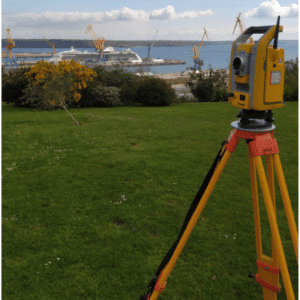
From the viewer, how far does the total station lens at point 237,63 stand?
8.44 ft

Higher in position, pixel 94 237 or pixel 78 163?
pixel 78 163

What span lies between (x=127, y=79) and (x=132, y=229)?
91.7 feet

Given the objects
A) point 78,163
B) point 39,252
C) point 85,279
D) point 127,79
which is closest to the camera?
point 85,279

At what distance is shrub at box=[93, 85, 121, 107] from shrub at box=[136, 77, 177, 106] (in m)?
2.94

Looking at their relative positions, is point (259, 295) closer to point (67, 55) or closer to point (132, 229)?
point (132, 229)

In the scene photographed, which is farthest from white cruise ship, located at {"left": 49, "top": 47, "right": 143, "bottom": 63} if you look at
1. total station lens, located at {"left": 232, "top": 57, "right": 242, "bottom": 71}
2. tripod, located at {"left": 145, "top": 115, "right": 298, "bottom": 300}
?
tripod, located at {"left": 145, "top": 115, "right": 298, "bottom": 300}

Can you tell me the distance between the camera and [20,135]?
13.4m

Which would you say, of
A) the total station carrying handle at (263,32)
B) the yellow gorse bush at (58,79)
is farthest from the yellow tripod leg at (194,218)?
the yellow gorse bush at (58,79)

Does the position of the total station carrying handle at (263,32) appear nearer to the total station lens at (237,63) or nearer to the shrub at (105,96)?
the total station lens at (237,63)

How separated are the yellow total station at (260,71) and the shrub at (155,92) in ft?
85.3

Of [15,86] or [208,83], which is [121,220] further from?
[208,83]

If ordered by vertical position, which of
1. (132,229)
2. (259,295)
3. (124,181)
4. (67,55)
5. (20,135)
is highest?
(67,55)

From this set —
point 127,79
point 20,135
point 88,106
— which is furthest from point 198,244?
point 127,79

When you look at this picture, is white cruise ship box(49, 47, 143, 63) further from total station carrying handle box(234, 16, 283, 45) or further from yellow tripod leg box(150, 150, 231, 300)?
yellow tripod leg box(150, 150, 231, 300)
